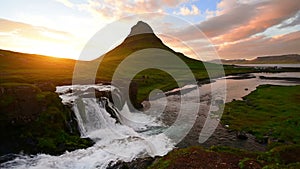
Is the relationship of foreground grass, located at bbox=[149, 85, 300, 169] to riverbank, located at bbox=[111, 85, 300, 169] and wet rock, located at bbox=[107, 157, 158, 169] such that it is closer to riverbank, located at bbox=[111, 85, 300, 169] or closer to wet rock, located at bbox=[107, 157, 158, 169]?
riverbank, located at bbox=[111, 85, 300, 169]

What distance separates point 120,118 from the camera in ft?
128

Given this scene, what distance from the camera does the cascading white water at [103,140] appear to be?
2092cm

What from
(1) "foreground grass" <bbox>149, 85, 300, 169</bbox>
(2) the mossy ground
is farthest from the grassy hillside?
(1) "foreground grass" <bbox>149, 85, 300, 169</bbox>

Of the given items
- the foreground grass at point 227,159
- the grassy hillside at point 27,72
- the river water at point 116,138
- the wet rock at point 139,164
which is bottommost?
the river water at point 116,138

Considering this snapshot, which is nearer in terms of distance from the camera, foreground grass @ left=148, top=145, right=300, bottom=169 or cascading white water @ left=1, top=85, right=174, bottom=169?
foreground grass @ left=148, top=145, right=300, bottom=169

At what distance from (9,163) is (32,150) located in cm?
245

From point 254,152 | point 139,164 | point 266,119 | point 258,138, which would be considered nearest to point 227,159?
point 254,152

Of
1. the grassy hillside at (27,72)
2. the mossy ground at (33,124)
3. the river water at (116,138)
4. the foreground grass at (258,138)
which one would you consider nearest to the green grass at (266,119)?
the foreground grass at (258,138)

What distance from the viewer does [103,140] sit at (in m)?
28.3

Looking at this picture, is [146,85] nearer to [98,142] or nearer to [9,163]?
[98,142]

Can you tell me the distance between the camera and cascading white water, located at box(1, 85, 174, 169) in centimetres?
2092

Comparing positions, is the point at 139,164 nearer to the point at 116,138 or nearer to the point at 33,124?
the point at 116,138

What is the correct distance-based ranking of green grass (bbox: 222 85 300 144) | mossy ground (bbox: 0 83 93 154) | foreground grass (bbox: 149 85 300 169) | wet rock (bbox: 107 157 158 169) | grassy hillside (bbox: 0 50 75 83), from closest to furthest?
foreground grass (bbox: 149 85 300 169) → wet rock (bbox: 107 157 158 169) → mossy ground (bbox: 0 83 93 154) → green grass (bbox: 222 85 300 144) → grassy hillside (bbox: 0 50 75 83)

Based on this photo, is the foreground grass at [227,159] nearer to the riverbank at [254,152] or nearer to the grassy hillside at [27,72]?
the riverbank at [254,152]
